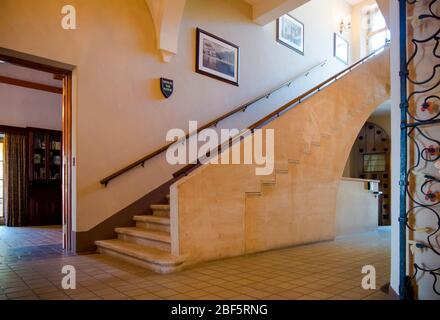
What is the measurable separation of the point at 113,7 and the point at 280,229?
377cm

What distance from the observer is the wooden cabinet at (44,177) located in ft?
23.4

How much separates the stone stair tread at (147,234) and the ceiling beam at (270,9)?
471 cm

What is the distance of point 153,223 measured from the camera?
4.00 metres

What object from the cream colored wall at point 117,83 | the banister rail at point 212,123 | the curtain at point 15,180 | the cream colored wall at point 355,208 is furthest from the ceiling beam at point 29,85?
the cream colored wall at point 355,208

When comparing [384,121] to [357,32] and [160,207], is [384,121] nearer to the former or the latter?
[357,32]

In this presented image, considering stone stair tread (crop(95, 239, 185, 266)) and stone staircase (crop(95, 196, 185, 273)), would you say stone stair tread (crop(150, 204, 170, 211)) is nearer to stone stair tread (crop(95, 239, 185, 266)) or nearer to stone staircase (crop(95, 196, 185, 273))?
stone staircase (crop(95, 196, 185, 273))

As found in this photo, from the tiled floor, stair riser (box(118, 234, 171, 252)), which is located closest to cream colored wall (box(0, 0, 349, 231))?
stair riser (box(118, 234, 171, 252))

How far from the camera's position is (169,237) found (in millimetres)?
3396

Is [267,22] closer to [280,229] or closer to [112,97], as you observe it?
[112,97]

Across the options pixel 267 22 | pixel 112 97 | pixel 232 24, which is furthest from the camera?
pixel 267 22

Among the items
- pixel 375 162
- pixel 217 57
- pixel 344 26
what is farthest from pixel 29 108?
pixel 344 26

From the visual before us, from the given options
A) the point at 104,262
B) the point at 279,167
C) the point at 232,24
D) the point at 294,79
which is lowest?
the point at 104,262
